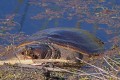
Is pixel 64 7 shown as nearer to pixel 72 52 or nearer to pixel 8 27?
pixel 8 27

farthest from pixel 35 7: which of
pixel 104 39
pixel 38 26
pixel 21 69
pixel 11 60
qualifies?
pixel 21 69

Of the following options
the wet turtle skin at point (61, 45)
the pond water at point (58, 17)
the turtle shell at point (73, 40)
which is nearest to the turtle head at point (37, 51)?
the wet turtle skin at point (61, 45)

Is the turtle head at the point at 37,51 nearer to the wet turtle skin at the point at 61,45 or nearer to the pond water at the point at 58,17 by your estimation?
the wet turtle skin at the point at 61,45

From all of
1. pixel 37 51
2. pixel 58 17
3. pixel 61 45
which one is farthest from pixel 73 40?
pixel 58 17

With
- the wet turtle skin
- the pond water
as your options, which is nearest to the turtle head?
the wet turtle skin

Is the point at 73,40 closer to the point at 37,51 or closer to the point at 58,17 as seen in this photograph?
the point at 37,51

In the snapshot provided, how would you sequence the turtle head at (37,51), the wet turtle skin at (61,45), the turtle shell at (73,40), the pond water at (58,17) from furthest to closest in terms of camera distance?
1. the pond water at (58,17)
2. the turtle shell at (73,40)
3. the wet turtle skin at (61,45)
4. the turtle head at (37,51)

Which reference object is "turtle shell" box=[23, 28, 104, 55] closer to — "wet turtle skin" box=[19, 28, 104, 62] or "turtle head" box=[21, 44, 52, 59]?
"wet turtle skin" box=[19, 28, 104, 62]
